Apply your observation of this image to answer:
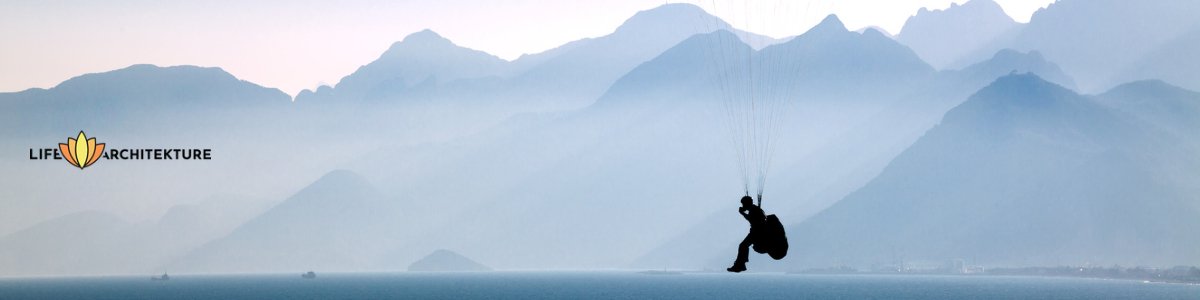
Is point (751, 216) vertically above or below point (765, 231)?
above

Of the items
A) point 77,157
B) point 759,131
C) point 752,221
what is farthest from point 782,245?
point 77,157

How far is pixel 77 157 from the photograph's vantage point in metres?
74.7

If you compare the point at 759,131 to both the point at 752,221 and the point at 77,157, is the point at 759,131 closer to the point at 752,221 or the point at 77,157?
the point at 752,221

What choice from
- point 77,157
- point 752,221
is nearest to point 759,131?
point 752,221

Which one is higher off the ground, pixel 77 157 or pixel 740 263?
pixel 77 157

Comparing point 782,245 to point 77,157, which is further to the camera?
point 77,157

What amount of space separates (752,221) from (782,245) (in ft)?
3.39

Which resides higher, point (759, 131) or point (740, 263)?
point (759, 131)

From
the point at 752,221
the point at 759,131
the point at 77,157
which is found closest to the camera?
the point at 759,131

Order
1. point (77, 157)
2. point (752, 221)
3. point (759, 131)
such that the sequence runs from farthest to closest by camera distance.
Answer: point (77, 157)
point (752, 221)
point (759, 131)

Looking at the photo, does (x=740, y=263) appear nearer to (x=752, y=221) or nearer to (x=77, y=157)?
(x=752, y=221)

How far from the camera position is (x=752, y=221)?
35.8 meters

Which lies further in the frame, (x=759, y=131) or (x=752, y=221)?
(x=752, y=221)

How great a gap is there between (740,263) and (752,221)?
1.34 m
